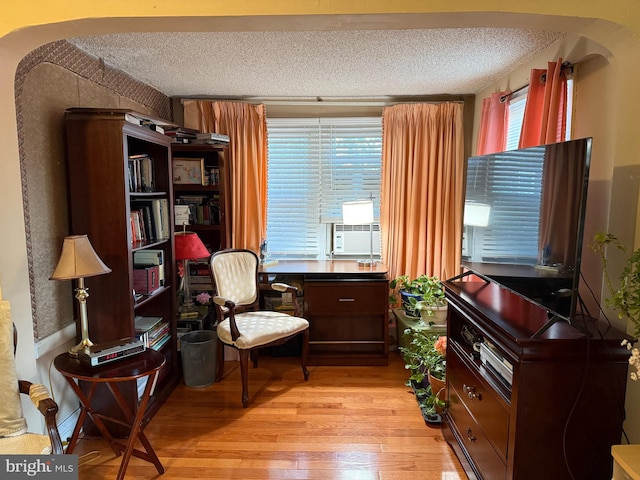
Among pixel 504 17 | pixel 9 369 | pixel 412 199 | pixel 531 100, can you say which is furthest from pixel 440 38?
pixel 9 369

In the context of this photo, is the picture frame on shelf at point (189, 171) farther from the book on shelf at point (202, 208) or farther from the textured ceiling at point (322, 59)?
the textured ceiling at point (322, 59)

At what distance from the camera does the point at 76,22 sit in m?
1.51

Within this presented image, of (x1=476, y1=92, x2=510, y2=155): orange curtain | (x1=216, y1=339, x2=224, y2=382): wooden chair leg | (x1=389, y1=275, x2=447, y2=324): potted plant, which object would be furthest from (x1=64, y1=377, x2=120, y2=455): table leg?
(x1=476, y1=92, x2=510, y2=155): orange curtain

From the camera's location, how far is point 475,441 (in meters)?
1.87

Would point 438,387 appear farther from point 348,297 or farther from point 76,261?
point 76,261

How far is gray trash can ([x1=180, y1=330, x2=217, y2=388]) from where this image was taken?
294 centimetres

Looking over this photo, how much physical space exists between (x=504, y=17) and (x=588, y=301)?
4.39 ft

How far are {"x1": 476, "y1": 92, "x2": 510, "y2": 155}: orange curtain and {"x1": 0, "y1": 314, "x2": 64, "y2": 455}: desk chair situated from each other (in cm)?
292

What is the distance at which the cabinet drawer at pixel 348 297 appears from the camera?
322cm

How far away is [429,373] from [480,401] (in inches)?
31.1

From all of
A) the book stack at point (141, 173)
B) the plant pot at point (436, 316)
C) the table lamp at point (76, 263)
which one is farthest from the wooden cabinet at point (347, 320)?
the table lamp at point (76, 263)

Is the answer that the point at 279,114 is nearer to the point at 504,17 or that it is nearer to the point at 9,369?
the point at 504,17

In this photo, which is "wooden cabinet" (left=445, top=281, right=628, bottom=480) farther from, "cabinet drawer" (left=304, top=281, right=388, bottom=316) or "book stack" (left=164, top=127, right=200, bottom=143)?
"book stack" (left=164, top=127, right=200, bottom=143)

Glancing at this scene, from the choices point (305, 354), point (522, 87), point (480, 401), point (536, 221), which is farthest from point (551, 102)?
point (305, 354)
